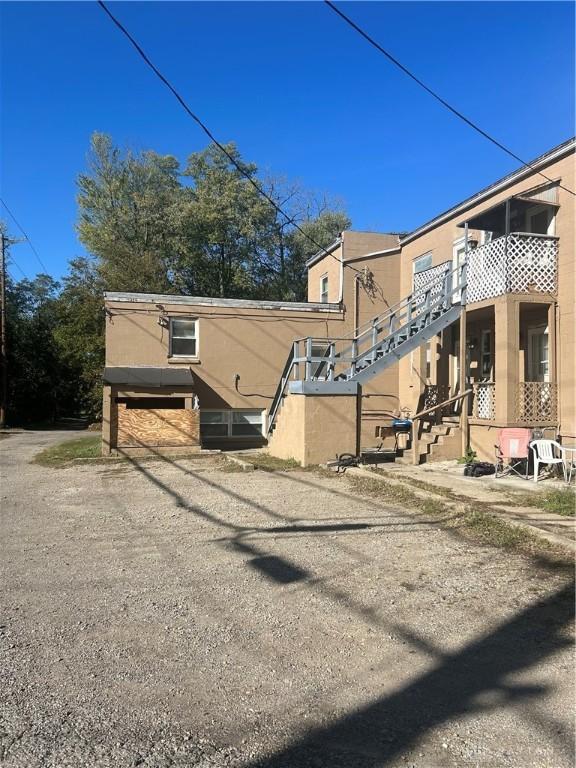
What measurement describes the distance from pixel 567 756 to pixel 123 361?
15546mm

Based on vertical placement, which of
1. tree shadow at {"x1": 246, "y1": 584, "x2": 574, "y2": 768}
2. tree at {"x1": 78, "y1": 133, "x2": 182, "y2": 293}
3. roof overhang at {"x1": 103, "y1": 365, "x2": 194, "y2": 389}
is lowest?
tree shadow at {"x1": 246, "y1": 584, "x2": 574, "y2": 768}

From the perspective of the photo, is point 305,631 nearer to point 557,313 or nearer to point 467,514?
point 467,514

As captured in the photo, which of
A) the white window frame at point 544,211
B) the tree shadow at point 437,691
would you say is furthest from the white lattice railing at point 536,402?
the tree shadow at point 437,691

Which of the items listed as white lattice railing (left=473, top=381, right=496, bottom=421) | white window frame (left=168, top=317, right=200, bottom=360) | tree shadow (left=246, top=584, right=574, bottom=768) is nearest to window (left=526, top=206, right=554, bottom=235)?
white lattice railing (left=473, top=381, right=496, bottom=421)

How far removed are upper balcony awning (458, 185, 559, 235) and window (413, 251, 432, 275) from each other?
3.04 m

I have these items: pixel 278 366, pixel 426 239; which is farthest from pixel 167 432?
pixel 426 239

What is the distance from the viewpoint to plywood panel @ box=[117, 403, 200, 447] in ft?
49.1

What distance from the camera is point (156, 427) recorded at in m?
15.1

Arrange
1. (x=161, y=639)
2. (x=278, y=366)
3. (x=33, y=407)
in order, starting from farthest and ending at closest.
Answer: (x=33, y=407), (x=278, y=366), (x=161, y=639)

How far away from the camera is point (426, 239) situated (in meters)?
16.9

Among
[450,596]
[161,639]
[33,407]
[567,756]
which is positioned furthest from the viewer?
[33,407]

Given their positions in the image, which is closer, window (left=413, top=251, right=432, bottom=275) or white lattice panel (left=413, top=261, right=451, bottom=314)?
white lattice panel (left=413, top=261, right=451, bottom=314)

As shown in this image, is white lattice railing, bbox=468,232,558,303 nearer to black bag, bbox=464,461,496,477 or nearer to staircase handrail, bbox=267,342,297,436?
black bag, bbox=464,461,496,477

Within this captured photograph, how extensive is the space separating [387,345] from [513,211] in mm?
4133
